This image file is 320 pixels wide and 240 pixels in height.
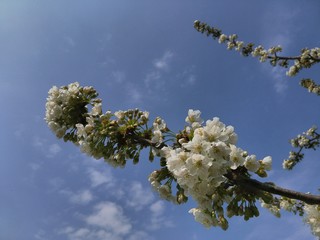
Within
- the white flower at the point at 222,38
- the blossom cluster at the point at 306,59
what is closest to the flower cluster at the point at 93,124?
the blossom cluster at the point at 306,59

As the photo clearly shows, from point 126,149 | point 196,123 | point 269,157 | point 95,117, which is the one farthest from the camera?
point 95,117

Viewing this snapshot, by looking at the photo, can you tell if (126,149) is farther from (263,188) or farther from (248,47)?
(248,47)

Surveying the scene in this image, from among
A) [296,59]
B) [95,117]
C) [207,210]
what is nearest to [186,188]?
[207,210]

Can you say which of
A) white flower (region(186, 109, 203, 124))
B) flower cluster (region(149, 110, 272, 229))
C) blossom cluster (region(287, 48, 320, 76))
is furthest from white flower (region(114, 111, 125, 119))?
blossom cluster (region(287, 48, 320, 76))

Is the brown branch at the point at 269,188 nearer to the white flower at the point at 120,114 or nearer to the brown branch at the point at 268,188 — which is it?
the brown branch at the point at 268,188

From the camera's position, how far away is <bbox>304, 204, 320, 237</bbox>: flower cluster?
4.62 m

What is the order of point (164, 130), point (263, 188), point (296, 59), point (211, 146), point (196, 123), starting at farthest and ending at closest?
point (296, 59) → point (164, 130) → point (196, 123) → point (211, 146) → point (263, 188)

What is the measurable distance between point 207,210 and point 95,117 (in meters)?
2.65

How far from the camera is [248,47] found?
61.1 ft

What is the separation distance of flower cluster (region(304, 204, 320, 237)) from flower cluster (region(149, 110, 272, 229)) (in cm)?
134

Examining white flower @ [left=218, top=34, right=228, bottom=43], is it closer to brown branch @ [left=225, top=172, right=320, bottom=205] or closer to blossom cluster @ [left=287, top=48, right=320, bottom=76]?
blossom cluster @ [left=287, top=48, right=320, bottom=76]

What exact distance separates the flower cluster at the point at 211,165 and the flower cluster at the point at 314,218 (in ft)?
4.40

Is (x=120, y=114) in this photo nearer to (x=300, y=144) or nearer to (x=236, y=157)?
(x=236, y=157)

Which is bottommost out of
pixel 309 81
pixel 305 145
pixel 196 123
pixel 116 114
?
pixel 196 123
